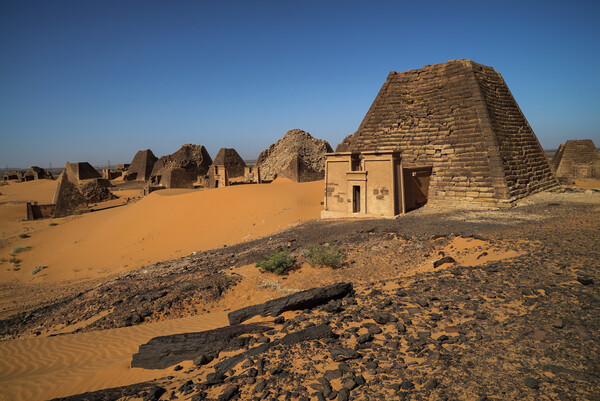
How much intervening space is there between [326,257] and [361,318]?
318cm

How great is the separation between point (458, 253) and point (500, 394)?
461cm

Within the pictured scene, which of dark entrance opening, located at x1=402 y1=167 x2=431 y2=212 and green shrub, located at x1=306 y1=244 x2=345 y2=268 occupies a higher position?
dark entrance opening, located at x1=402 y1=167 x2=431 y2=212

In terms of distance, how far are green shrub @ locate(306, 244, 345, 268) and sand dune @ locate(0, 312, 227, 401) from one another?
102 inches

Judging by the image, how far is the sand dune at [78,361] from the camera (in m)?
3.59

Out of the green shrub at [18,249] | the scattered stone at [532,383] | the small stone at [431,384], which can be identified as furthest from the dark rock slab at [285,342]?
the green shrub at [18,249]

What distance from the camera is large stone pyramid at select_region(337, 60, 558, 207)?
38.8 feet

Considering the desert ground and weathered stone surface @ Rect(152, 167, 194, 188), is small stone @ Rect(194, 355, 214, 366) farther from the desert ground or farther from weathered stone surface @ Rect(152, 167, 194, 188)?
weathered stone surface @ Rect(152, 167, 194, 188)

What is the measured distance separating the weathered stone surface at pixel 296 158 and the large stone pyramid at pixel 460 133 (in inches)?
402

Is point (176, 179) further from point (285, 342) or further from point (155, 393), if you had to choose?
point (155, 393)

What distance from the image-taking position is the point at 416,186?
41.1 ft

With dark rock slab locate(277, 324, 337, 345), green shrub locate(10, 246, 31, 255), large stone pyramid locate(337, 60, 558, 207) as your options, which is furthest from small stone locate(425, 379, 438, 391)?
green shrub locate(10, 246, 31, 255)

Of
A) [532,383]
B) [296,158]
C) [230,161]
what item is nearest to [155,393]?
[532,383]

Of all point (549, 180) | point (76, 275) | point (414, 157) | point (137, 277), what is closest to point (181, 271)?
point (137, 277)

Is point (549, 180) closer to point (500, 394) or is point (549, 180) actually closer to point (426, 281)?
point (426, 281)
